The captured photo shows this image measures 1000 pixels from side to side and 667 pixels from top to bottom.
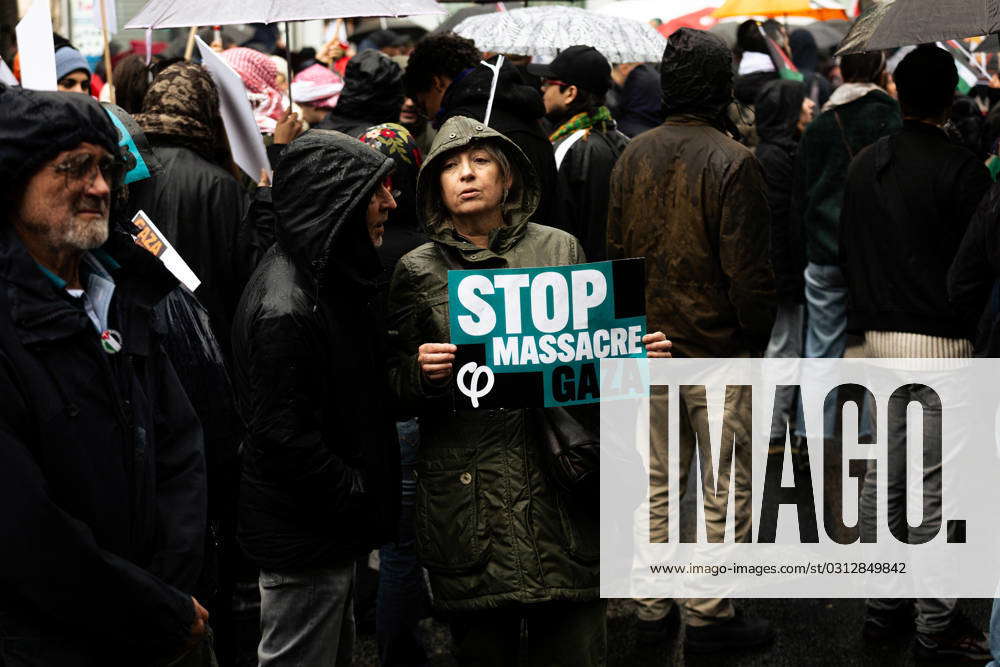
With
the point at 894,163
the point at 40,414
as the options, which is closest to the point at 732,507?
the point at 894,163

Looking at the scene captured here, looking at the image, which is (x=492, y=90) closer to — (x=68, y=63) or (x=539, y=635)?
(x=539, y=635)

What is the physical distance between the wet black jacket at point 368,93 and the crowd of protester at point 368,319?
0.05 ft

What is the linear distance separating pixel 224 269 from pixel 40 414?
2.59m

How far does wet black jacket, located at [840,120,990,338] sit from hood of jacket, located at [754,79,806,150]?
92.5 inches

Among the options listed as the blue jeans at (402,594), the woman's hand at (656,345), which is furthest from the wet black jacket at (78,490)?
the blue jeans at (402,594)

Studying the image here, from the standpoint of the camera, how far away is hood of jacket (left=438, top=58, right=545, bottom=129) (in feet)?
18.6

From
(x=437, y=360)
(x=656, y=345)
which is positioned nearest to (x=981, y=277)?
(x=656, y=345)

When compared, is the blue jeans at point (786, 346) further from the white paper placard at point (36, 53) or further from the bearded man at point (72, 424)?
the bearded man at point (72, 424)

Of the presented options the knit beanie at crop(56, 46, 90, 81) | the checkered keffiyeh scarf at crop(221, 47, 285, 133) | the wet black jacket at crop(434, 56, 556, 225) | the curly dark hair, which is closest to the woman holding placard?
the wet black jacket at crop(434, 56, 556, 225)

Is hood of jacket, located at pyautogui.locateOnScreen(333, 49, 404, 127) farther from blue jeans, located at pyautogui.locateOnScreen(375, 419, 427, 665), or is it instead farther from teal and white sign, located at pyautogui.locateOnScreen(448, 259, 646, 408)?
teal and white sign, located at pyautogui.locateOnScreen(448, 259, 646, 408)

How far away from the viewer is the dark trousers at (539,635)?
145 inches

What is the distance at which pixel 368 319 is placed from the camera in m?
3.68

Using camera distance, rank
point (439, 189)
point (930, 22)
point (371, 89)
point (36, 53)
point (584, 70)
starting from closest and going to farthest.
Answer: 1. point (36, 53)
2. point (439, 189)
3. point (930, 22)
4. point (371, 89)
5. point (584, 70)

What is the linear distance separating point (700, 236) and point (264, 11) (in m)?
1.91
